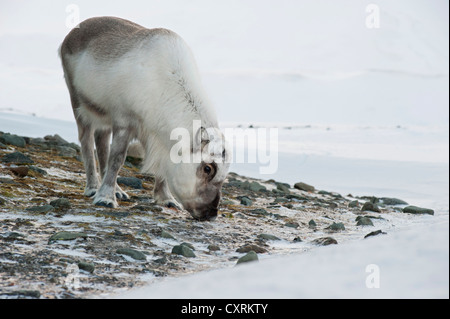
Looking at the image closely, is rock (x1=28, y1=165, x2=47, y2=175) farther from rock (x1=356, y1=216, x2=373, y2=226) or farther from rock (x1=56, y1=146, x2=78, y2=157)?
rock (x1=356, y1=216, x2=373, y2=226)

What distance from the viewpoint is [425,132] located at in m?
28.2

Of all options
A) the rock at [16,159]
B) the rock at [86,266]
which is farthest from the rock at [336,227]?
the rock at [16,159]

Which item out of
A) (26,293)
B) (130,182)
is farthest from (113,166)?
(26,293)

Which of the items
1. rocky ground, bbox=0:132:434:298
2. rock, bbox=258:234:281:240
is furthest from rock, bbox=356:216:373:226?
rock, bbox=258:234:281:240

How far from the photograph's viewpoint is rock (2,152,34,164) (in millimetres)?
8578

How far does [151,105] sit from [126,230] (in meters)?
1.68

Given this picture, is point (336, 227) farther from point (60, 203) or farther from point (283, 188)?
point (283, 188)

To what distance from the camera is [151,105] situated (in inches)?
264

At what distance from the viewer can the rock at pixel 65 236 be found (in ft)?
16.1

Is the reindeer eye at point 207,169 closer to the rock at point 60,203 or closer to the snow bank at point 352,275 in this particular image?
the rock at point 60,203
